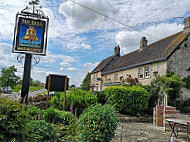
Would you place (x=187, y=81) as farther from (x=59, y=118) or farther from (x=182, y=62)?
(x=59, y=118)

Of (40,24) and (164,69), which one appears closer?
(40,24)

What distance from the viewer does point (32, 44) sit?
8656 millimetres

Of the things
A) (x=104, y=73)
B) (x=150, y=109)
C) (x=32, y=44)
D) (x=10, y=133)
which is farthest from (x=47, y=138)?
(x=104, y=73)

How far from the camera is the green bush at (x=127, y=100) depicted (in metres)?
9.63

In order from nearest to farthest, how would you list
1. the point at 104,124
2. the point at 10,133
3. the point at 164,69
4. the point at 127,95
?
the point at 10,133 < the point at 104,124 < the point at 127,95 < the point at 164,69

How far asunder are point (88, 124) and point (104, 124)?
355mm

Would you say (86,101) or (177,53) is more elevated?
(177,53)

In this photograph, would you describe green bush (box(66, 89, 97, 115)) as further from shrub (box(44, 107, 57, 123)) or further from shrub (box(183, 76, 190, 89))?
shrub (box(183, 76, 190, 89))

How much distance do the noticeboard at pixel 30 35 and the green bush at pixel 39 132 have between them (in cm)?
599

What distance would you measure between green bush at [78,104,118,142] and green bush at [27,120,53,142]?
68cm

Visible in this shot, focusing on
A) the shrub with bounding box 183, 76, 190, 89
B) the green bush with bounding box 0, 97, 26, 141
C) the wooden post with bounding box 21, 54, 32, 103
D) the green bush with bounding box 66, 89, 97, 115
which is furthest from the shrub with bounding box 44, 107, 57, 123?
the shrub with bounding box 183, 76, 190, 89

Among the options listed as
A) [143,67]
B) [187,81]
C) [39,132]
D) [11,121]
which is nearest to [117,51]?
[143,67]

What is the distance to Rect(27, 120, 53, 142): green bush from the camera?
3.08 metres

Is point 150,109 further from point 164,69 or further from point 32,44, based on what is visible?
point 32,44
